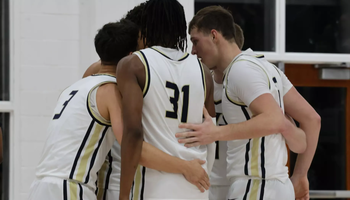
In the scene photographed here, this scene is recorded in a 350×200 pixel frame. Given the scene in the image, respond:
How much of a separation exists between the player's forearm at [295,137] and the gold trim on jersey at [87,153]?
89cm

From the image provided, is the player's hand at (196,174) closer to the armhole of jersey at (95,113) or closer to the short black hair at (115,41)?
the armhole of jersey at (95,113)

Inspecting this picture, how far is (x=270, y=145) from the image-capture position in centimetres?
244

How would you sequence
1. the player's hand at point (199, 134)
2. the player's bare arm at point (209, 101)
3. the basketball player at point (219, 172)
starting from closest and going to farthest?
the player's hand at point (199, 134) → the player's bare arm at point (209, 101) → the basketball player at point (219, 172)

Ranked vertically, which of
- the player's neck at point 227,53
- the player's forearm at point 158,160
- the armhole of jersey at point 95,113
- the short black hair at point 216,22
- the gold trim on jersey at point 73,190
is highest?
the short black hair at point 216,22

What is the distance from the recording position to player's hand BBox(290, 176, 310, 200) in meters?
2.71

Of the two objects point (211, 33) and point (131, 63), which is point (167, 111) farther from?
point (211, 33)

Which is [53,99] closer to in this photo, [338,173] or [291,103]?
[291,103]

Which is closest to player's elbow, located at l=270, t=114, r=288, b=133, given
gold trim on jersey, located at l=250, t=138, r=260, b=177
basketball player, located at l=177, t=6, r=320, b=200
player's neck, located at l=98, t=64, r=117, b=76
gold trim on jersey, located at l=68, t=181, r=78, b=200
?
basketball player, located at l=177, t=6, r=320, b=200

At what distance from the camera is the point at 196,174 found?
2.20m

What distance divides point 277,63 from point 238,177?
188 cm

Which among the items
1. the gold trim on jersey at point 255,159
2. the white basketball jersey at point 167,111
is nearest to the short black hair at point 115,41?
the white basketball jersey at point 167,111

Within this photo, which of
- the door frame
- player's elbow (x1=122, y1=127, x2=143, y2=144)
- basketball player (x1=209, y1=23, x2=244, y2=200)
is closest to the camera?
player's elbow (x1=122, y1=127, x2=143, y2=144)

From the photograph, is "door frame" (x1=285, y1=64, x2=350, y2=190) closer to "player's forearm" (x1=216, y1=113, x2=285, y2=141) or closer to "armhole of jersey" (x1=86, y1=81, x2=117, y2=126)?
"player's forearm" (x1=216, y1=113, x2=285, y2=141)

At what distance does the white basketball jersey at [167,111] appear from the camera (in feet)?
7.10
